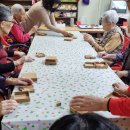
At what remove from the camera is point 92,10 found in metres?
6.03

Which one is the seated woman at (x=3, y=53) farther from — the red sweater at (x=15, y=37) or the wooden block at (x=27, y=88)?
the red sweater at (x=15, y=37)

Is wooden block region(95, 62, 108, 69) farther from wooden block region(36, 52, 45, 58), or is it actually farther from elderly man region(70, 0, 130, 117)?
elderly man region(70, 0, 130, 117)

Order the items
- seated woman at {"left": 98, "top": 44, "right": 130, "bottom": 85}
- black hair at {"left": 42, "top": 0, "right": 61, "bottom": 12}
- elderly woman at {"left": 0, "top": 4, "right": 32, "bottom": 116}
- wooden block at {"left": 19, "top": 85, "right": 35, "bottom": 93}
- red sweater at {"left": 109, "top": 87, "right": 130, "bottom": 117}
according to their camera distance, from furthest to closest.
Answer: black hair at {"left": 42, "top": 0, "right": 61, "bottom": 12}, seated woman at {"left": 98, "top": 44, "right": 130, "bottom": 85}, wooden block at {"left": 19, "top": 85, "right": 35, "bottom": 93}, elderly woman at {"left": 0, "top": 4, "right": 32, "bottom": 116}, red sweater at {"left": 109, "top": 87, "right": 130, "bottom": 117}

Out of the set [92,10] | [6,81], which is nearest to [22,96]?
[6,81]

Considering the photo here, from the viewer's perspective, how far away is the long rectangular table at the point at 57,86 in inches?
49.6

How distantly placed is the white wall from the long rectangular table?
11.1 feet

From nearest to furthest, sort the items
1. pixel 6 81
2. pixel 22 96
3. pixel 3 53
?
pixel 22 96
pixel 6 81
pixel 3 53

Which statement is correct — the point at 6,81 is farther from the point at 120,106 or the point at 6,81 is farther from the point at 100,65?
the point at 120,106

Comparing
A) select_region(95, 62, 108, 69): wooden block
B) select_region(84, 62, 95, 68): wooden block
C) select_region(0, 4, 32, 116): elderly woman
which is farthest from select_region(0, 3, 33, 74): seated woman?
select_region(95, 62, 108, 69): wooden block

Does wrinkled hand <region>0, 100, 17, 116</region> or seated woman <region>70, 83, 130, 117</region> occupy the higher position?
seated woman <region>70, 83, 130, 117</region>

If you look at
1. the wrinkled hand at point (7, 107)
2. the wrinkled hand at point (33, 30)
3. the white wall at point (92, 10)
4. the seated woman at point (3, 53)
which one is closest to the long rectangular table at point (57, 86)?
the wrinkled hand at point (7, 107)

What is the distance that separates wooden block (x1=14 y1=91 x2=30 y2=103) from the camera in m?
1.42

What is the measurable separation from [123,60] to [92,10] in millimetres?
3649

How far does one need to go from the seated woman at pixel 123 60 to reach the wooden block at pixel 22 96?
1.06 meters
